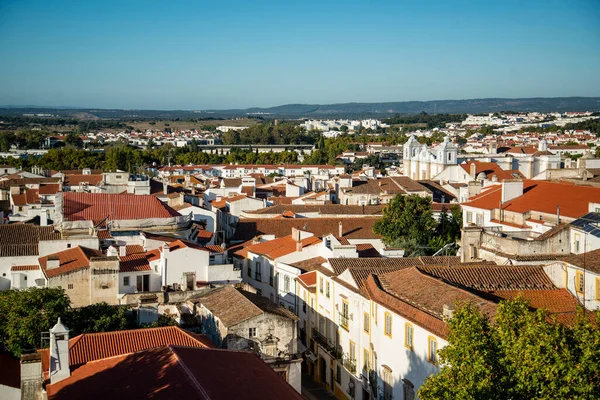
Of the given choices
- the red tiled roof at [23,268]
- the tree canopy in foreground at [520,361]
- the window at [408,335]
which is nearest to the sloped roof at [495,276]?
the window at [408,335]

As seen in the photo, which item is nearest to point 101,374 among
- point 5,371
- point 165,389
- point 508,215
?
point 165,389

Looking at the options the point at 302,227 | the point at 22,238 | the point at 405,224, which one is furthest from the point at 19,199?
the point at 405,224

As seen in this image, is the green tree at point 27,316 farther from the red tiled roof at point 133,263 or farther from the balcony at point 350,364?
the balcony at point 350,364

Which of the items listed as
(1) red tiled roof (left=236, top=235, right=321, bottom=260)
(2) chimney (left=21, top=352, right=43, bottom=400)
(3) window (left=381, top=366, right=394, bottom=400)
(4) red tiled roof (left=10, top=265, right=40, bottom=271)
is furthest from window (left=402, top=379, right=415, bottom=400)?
(4) red tiled roof (left=10, top=265, right=40, bottom=271)

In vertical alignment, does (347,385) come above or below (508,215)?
below

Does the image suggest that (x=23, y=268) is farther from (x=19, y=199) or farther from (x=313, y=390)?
(x=19, y=199)

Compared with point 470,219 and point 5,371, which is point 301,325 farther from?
point 470,219
